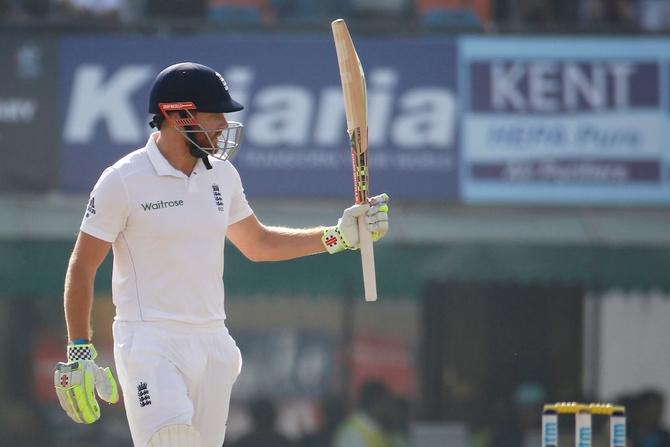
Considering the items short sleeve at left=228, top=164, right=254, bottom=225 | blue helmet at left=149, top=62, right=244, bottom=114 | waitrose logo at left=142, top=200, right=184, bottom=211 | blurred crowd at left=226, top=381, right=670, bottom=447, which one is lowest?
blurred crowd at left=226, top=381, right=670, bottom=447

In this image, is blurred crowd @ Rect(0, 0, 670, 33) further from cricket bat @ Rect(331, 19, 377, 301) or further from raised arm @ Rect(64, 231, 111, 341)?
raised arm @ Rect(64, 231, 111, 341)

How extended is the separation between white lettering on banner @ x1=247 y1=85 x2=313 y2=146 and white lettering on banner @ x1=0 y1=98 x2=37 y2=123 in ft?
4.62

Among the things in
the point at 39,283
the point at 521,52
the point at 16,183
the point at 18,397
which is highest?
the point at 521,52

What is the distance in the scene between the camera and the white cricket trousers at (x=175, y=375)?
13.9ft

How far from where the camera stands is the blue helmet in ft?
14.4

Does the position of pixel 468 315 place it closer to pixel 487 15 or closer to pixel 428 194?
pixel 428 194

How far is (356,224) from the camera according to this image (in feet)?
15.4

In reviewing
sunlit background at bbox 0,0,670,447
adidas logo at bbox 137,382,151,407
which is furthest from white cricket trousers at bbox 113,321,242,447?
sunlit background at bbox 0,0,670,447

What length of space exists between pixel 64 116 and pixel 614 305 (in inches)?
157

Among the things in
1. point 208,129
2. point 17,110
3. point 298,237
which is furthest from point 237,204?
point 17,110

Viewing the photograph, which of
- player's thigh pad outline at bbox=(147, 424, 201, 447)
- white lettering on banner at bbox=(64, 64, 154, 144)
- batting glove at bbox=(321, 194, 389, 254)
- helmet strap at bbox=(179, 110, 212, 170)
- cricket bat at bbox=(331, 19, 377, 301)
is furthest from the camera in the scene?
white lettering on banner at bbox=(64, 64, 154, 144)

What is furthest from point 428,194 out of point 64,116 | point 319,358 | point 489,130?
point 64,116

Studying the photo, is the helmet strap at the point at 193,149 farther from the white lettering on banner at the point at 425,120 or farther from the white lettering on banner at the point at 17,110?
the white lettering on banner at the point at 17,110

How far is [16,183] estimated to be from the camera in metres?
9.28
